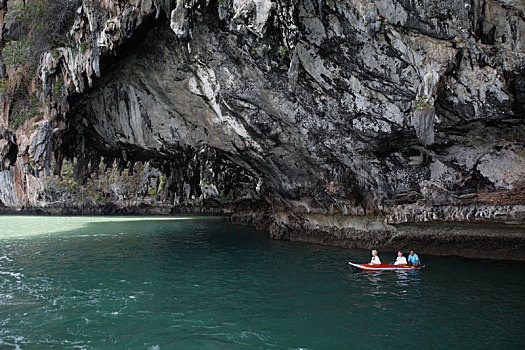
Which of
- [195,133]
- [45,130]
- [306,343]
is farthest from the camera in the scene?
[195,133]

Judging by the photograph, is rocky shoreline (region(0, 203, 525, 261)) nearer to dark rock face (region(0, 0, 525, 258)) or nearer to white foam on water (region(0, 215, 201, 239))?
dark rock face (region(0, 0, 525, 258))

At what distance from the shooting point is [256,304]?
1002cm

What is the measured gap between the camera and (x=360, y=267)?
48.4 feet

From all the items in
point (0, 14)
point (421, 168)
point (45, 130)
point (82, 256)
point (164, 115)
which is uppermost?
point (0, 14)

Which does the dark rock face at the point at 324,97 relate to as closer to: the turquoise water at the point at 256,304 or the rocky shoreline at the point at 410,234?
the rocky shoreline at the point at 410,234

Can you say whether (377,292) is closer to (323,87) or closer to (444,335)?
(444,335)

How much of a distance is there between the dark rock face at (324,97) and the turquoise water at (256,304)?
4.40 m

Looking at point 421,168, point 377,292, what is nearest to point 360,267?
point 377,292

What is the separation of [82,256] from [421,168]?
58.5 ft

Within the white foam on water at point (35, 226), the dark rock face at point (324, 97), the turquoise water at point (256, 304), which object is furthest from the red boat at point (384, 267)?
the white foam on water at point (35, 226)

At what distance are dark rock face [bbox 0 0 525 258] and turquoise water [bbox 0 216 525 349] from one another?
4395 mm

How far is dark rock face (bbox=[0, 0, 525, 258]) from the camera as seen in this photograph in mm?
12281

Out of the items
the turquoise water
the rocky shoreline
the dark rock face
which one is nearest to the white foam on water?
the dark rock face

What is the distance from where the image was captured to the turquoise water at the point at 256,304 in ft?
25.0
